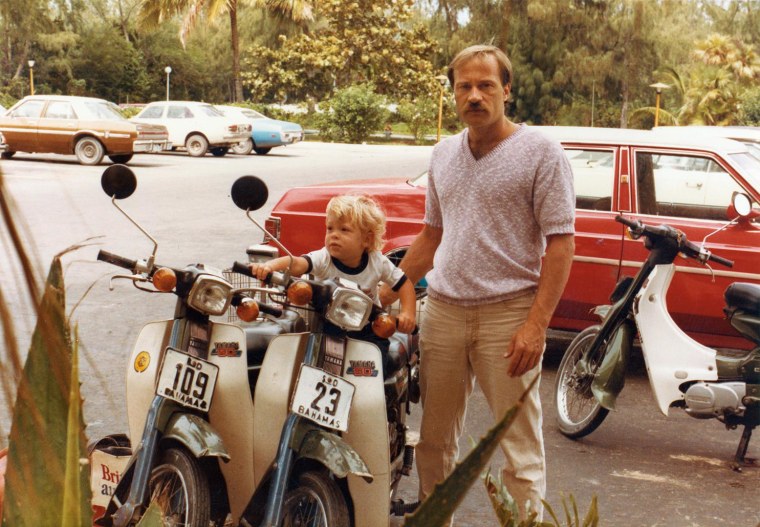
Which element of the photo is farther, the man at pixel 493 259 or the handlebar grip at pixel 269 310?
the handlebar grip at pixel 269 310

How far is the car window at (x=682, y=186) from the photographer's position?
6484 mm

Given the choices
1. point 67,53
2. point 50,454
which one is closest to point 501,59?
point 50,454

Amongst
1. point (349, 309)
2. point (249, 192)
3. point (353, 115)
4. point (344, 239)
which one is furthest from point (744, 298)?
point (353, 115)

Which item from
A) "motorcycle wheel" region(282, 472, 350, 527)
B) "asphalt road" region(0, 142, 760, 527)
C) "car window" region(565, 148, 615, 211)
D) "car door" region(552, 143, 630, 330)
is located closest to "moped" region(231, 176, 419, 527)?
"motorcycle wheel" region(282, 472, 350, 527)

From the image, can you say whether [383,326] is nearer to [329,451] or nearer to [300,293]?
[300,293]

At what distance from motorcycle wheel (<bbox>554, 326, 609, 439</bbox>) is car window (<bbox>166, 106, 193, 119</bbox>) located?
880 inches

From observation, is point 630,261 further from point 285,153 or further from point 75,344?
point 285,153

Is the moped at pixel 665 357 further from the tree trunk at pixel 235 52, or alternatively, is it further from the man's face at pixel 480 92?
the tree trunk at pixel 235 52

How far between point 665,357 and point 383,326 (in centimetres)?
229

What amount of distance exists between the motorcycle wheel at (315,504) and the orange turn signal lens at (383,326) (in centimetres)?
52

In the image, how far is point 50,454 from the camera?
52 centimetres

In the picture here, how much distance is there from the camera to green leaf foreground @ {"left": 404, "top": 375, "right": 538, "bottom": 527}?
→ 0.54 m

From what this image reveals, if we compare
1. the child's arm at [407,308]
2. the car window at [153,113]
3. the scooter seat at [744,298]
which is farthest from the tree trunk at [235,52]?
the child's arm at [407,308]

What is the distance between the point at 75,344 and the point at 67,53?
5128 cm
